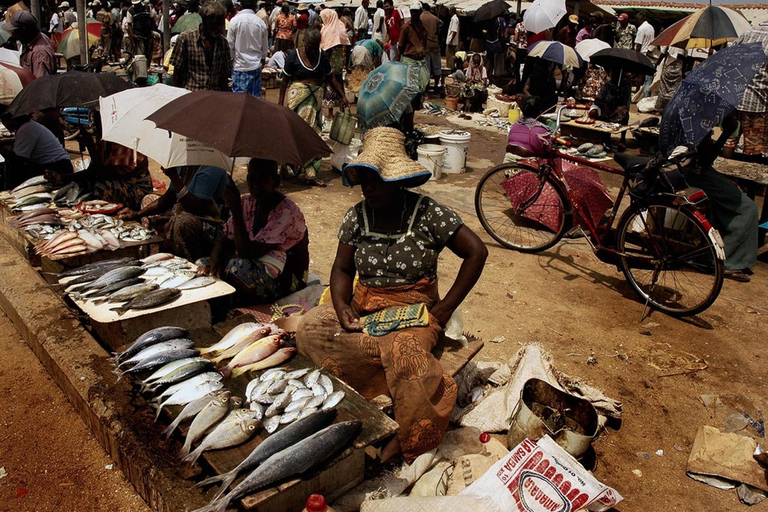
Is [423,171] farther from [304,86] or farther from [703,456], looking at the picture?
[304,86]

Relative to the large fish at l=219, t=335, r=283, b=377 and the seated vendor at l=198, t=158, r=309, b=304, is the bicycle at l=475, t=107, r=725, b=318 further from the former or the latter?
the large fish at l=219, t=335, r=283, b=377

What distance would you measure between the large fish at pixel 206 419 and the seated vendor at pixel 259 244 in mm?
1421

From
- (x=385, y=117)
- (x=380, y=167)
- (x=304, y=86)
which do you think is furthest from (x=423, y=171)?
(x=304, y=86)

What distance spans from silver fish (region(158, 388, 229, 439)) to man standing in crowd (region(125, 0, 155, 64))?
1707 centimetres

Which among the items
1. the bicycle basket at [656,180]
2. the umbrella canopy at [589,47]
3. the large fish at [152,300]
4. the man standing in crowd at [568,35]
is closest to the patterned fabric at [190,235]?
the large fish at [152,300]

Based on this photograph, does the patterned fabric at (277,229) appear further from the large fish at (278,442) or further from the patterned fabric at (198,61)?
the patterned fabric at (198,61)

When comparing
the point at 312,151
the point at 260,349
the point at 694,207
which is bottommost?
the point at 260,349

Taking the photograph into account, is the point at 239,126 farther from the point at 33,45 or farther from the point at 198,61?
the point at 33,45

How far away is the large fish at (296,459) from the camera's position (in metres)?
2.35

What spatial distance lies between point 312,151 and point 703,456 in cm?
299

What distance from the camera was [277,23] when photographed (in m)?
17.2

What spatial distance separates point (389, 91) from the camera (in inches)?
291

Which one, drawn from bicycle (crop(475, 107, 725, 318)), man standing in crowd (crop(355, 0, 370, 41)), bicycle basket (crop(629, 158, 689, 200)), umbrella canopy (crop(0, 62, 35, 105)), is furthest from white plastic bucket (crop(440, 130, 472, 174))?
man standing in crowd (crop(355, 0, 370, 41))

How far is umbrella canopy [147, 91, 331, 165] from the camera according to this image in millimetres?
3500
